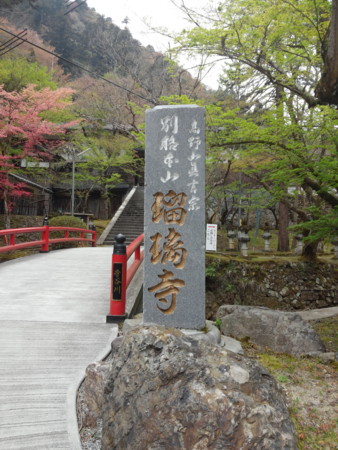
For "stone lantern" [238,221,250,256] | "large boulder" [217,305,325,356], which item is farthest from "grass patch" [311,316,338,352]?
"stone lantern" [238,221,250,256]

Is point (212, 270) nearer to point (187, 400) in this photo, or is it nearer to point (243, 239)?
point (243, 239)

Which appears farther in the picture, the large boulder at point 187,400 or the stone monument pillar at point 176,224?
the stone monument pillar at point 176,224

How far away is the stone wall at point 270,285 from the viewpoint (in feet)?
37.4

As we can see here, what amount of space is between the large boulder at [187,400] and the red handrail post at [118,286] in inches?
106

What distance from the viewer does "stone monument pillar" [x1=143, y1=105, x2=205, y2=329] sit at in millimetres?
4332

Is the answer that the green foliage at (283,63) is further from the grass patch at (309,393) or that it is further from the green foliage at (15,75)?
the green foliage at (15,75)

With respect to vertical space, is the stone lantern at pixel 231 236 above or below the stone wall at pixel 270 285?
above

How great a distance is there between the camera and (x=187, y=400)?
2.17 m

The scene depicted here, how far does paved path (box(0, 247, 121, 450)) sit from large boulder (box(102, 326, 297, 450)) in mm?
721

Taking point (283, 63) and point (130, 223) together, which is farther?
point (130, 223)

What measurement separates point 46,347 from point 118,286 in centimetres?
138

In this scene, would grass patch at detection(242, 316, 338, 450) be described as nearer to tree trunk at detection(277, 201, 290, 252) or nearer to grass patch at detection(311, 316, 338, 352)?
grass patch at detection(311, 316, 338, 352)

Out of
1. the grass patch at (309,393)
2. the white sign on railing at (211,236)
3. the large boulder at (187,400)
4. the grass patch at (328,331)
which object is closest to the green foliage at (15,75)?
the white sign on railing at (211,236)

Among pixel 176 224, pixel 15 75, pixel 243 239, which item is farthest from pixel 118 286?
pixel 15 75
